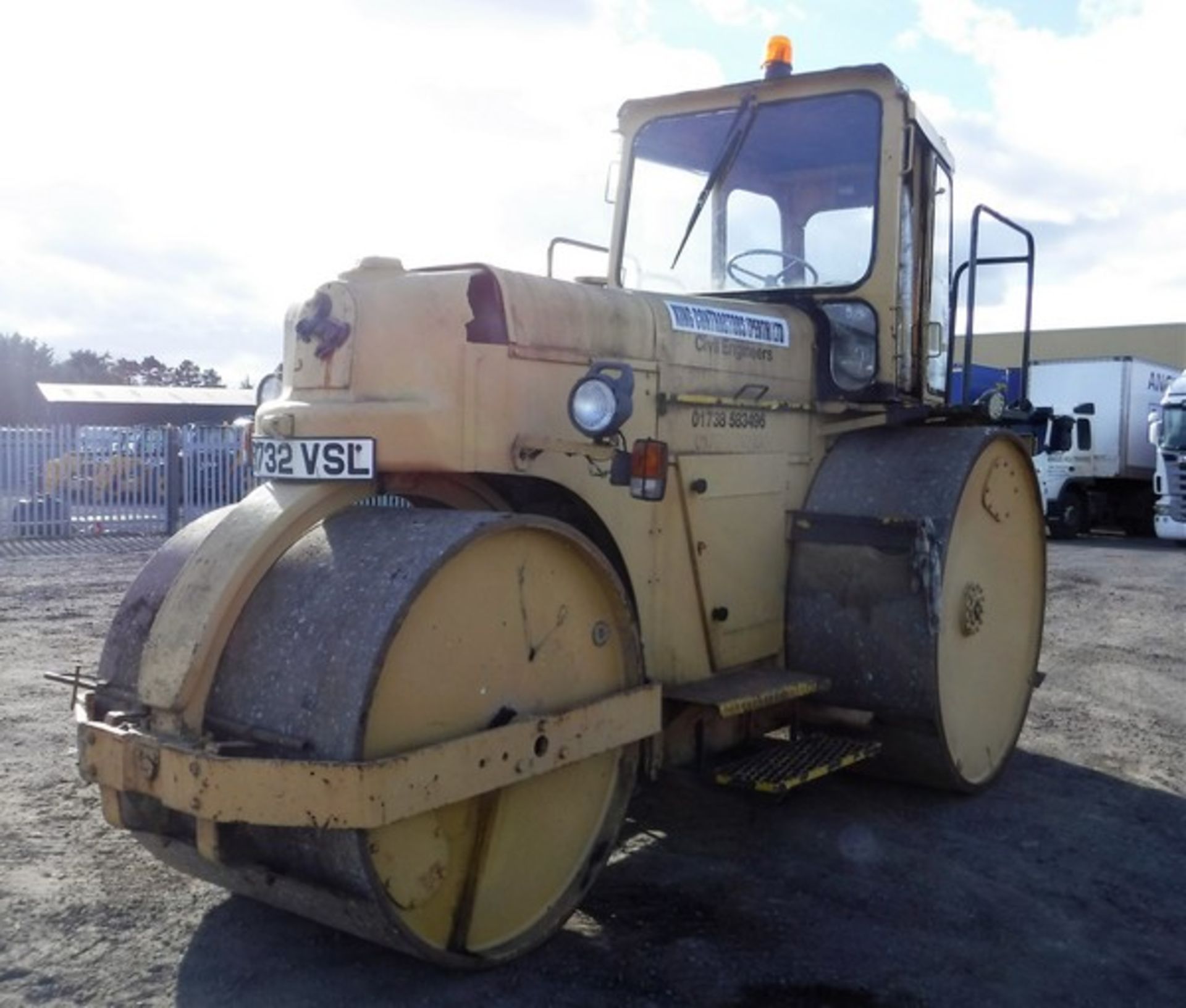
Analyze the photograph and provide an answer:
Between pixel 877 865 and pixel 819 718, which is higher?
pixel 819 718

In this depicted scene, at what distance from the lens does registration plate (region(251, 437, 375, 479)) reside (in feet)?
11.7

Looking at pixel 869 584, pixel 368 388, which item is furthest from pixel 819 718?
pixel 368 388

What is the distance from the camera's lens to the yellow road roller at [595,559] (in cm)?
319

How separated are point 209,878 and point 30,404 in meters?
47.0

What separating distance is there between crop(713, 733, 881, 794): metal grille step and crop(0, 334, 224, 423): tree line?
38.4 metres

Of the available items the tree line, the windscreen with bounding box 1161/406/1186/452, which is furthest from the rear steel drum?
the tree line

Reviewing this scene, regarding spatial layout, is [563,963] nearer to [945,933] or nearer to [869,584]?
[945,933]

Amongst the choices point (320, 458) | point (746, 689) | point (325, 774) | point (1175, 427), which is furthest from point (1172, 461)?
point (325, 774)

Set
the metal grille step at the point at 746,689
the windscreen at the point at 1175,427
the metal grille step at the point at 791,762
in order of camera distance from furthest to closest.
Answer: the windscreen at the point at 1175,427
the metal grille step at the point at 791,762
the metal grille step at the point at 746,689

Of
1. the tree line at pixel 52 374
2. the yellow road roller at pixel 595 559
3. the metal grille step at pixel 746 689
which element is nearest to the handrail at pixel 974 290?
the yellow road roller at pixel 595 559

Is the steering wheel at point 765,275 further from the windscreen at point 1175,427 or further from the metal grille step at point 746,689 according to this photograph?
the windscreen at point 1175,427

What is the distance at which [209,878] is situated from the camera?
342 centimetres

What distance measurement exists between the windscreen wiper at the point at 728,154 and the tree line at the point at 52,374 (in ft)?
123

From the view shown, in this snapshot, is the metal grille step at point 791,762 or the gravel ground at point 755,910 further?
the metal grille step at point 791,762
